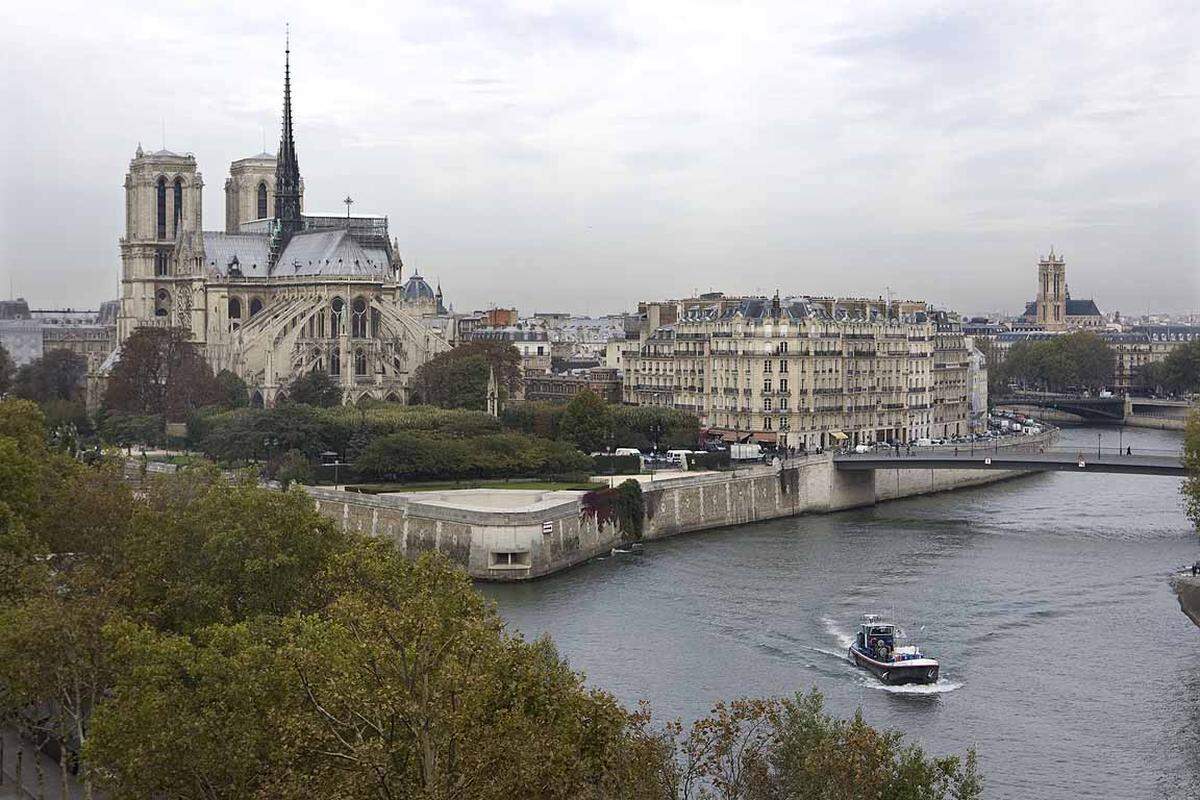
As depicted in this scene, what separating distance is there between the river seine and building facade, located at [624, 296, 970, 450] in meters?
12.4

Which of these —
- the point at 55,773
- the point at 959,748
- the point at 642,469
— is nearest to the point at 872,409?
the point at 642,469

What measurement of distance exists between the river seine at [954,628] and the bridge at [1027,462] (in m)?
1.97

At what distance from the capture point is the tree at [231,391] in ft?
286

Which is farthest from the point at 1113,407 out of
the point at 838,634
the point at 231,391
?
the point at 838,634

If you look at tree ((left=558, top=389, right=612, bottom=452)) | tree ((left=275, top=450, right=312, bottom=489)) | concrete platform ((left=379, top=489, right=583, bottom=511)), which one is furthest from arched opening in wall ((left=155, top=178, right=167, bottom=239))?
concrete platform ((left=379, top=489, right=583, bottom=511))

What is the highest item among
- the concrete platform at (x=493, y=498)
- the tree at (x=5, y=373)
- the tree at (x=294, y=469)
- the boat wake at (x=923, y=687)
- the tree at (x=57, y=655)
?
the tree at (x=5, y=373)

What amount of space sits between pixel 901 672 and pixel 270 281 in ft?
234

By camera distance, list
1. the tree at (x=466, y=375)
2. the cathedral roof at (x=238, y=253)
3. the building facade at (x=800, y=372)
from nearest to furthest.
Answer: the building facade at (x=800, y=372), the tree at (x=466, y=375), the cathedral roof at (x=238, y=253)

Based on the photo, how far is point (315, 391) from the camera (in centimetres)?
8975

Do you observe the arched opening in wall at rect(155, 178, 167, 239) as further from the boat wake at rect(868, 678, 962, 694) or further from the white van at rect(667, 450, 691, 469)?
the boat wake at rect(868, 678, 962, 694)

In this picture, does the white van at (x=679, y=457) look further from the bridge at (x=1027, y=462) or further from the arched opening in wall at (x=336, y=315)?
the arched opening in wall at (x=336, y=315)

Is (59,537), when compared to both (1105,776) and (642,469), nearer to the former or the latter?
(1105,776)

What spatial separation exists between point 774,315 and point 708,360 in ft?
12.7

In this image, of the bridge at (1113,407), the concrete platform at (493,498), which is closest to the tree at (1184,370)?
the bridge at (1113,407)
